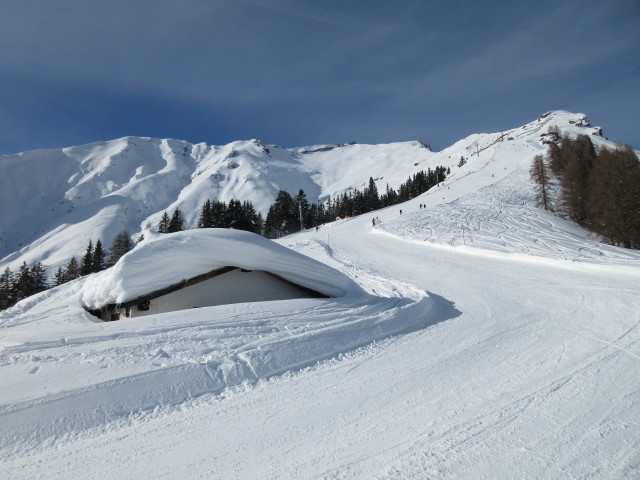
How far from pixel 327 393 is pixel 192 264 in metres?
4.32

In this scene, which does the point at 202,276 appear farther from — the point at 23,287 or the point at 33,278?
the point at 33,278

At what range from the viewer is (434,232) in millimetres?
25438

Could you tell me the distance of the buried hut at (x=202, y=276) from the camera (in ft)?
20.3

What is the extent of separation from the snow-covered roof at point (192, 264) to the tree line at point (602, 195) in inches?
1090

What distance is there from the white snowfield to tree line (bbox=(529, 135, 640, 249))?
23587 millimetres

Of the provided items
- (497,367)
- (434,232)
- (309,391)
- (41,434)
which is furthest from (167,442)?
(434,232)

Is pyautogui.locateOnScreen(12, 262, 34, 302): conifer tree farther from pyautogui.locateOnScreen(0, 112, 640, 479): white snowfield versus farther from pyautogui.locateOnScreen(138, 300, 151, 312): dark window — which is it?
pyautogui.locateOnScreen(138, 300, 151, 312): dark window

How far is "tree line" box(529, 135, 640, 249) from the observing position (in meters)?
23.5

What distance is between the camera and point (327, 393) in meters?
3.45

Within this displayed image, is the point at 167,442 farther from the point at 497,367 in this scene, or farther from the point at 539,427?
the point at 497,367

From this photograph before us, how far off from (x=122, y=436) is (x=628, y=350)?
6064mm

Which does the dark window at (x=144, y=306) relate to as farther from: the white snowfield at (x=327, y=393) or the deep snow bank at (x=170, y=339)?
the white snowfield at (x=327, y=393)

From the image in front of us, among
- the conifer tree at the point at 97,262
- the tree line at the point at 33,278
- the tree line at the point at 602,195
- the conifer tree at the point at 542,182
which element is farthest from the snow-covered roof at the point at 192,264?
the conifer tree at the point at 97,262

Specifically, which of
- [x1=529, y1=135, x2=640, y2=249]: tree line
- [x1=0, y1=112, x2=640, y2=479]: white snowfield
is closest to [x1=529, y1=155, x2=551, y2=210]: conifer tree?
[x1=529, y1=135, x2=640, y2=249]: tree line
